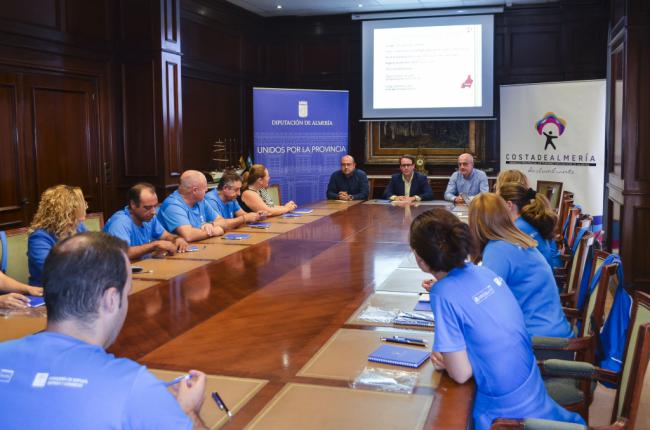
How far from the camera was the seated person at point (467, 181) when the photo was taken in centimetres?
733

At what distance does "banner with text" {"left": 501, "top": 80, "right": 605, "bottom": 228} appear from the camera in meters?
8.01

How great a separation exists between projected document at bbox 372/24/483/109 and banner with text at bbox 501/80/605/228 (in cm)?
55

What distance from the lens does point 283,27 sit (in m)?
9.79

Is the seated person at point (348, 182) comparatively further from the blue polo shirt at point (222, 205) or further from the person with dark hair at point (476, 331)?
the person with dark hair at point (476, 331)

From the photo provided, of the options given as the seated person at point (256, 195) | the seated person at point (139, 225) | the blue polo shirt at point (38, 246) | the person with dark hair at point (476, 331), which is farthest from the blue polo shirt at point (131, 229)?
the person with dark hair at point (476, 331)

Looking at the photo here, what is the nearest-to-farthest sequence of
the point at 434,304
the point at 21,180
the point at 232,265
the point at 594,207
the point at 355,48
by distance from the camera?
the point at 434,304, the point at 232,265, the point at 21,180, the point at 594,207, the point at 355,48

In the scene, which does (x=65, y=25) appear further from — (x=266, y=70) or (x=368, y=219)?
(x=266, y=70)

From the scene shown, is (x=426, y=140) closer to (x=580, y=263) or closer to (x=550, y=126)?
(x=550, y=126)

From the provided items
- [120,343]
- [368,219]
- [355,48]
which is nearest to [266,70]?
[355,48]

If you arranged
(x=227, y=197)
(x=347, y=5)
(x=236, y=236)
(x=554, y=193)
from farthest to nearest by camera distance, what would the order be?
(x=347, y=5)
(x=554, y=193)
(x=227, y=197)
(x=236, y=236)

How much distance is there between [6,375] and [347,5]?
835 cm

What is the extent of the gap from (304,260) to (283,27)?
6652mm

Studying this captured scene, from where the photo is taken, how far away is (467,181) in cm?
742

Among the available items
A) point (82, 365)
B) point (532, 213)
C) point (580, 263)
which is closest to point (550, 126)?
point (532, 213)
